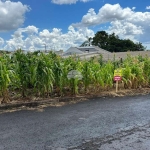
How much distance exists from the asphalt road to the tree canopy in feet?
144

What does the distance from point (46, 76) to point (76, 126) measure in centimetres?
275

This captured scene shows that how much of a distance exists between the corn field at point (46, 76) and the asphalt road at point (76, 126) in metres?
1.06

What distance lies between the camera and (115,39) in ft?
175

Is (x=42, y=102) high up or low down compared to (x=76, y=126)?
up

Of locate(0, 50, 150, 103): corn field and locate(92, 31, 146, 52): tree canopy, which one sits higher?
locate(92, 31, 146, 52): tree canopy

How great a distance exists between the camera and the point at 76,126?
178 inches

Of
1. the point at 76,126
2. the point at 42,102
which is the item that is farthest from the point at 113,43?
the point at 76,126

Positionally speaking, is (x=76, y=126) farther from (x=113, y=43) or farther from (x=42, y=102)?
(x=113, y=43)

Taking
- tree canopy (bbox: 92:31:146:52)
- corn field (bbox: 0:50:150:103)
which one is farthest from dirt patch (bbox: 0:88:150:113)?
tree canopy (bbox: 92:31:146:52)

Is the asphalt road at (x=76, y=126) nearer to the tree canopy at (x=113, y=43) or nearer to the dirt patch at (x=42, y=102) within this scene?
the dirt patch at (x=42, y=102)

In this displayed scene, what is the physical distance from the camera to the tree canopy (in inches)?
1987

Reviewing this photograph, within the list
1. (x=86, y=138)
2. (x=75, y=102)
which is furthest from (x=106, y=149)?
(x=75, y=102)

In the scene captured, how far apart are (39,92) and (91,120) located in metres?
2.62

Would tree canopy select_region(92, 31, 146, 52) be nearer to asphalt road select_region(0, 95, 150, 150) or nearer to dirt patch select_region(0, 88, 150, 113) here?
dirt patch select_region(0, 88, 150, 113)
